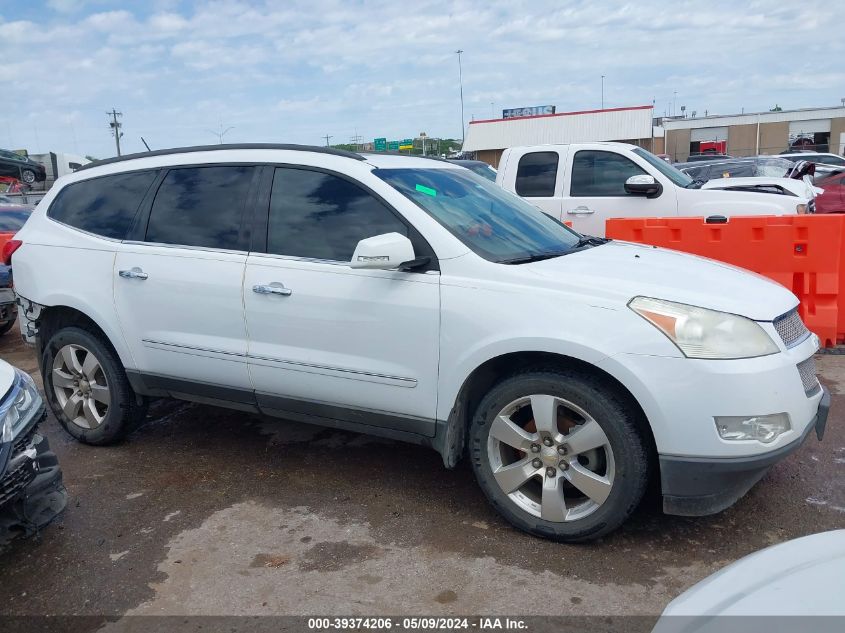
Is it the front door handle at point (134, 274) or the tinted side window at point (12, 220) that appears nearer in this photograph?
the front door handle at point (134, 274)

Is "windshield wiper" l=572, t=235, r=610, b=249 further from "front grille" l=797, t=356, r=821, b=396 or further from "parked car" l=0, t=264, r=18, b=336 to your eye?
"parked car" l=0, t=264, r=18, b=336

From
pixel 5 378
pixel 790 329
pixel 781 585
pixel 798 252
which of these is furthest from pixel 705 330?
pixel 798 252

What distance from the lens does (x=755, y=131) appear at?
190 ft

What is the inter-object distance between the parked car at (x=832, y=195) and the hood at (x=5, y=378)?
52.0 feet

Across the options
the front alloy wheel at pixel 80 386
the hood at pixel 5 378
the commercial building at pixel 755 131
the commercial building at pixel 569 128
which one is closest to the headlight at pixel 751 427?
the hood at pixel 5 378

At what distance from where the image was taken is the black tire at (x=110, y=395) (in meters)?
4.74

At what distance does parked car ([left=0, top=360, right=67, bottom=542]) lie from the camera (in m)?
3.18

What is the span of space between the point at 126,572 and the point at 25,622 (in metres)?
0.45

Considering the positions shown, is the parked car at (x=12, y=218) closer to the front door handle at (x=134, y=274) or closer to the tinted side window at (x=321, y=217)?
the front door handle at (x=134, y=274)

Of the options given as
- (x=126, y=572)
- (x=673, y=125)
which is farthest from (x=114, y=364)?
(x=673, y=125)

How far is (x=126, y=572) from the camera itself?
339 centimetres

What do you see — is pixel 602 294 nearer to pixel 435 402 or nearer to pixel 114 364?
pixel 435 402

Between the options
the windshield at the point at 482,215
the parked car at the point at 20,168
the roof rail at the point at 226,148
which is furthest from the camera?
the parked car at the point at 20,168

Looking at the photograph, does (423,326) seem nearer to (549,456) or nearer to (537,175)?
(549,456)
